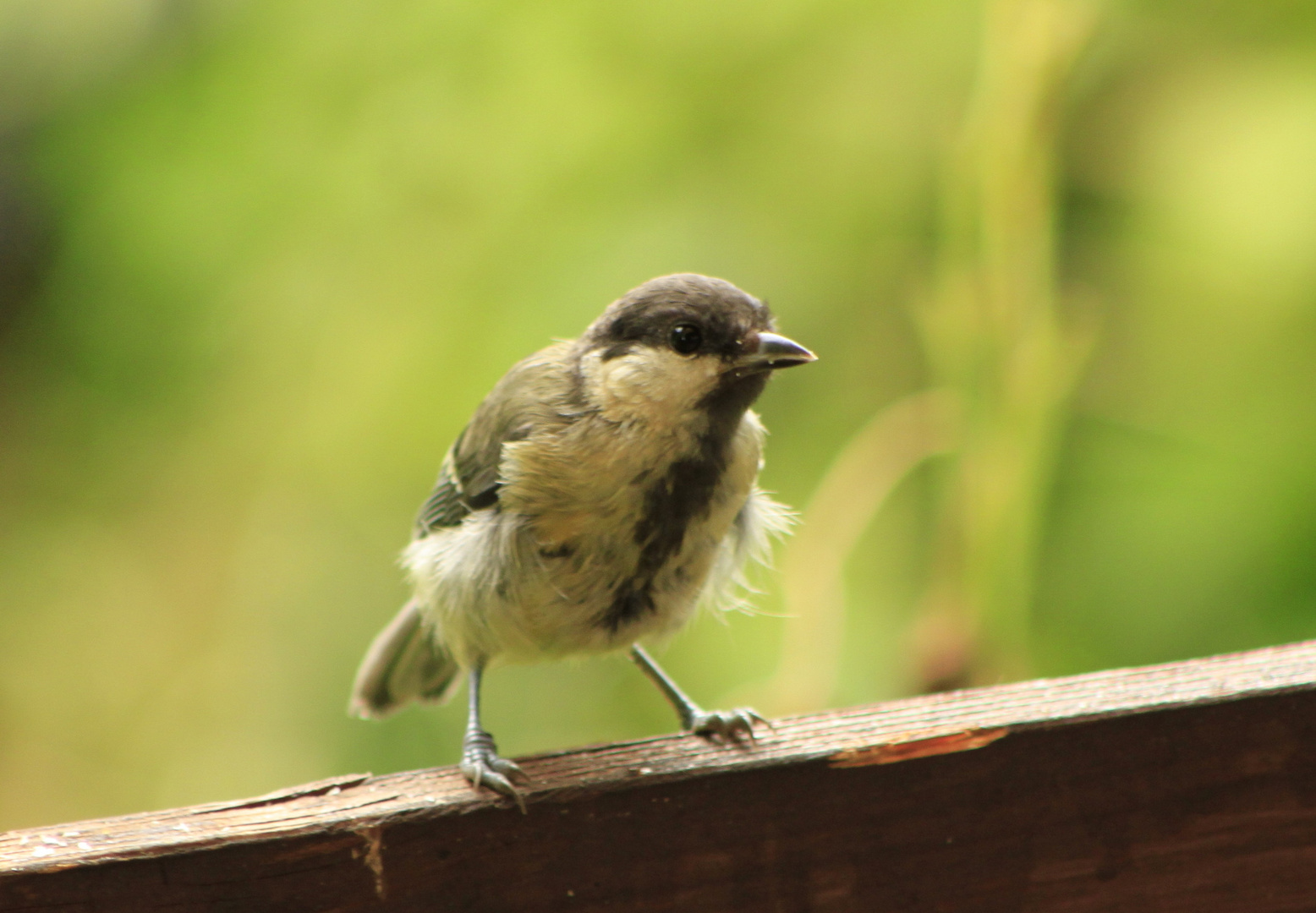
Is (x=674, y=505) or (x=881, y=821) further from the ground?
(x=674, y=505)

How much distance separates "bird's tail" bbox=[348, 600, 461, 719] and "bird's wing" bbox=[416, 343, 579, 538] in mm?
194

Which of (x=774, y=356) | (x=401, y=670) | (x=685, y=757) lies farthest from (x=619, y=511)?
(x=401, y=670)

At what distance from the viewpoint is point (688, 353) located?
187 centimetres

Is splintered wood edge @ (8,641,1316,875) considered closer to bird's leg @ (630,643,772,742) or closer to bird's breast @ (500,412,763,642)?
bird's leg @ (630,643,772,742)

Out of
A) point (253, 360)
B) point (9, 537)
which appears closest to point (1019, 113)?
point (253, 360)

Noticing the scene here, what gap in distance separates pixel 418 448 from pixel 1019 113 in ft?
4.42

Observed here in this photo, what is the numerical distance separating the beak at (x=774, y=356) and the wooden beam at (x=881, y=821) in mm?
533

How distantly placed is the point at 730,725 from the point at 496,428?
0.70 metres

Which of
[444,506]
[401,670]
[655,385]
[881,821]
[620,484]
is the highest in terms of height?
[655,385]

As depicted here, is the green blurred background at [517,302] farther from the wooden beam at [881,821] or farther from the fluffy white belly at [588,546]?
the wooden beam at [881,821]

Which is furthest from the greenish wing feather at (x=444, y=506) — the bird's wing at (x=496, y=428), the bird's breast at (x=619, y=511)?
the bird's breast at (x=619, y=511)

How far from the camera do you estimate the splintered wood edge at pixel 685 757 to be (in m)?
1.25

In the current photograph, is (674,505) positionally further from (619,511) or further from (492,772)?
(492,772)

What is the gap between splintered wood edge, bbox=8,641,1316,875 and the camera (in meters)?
1.25
